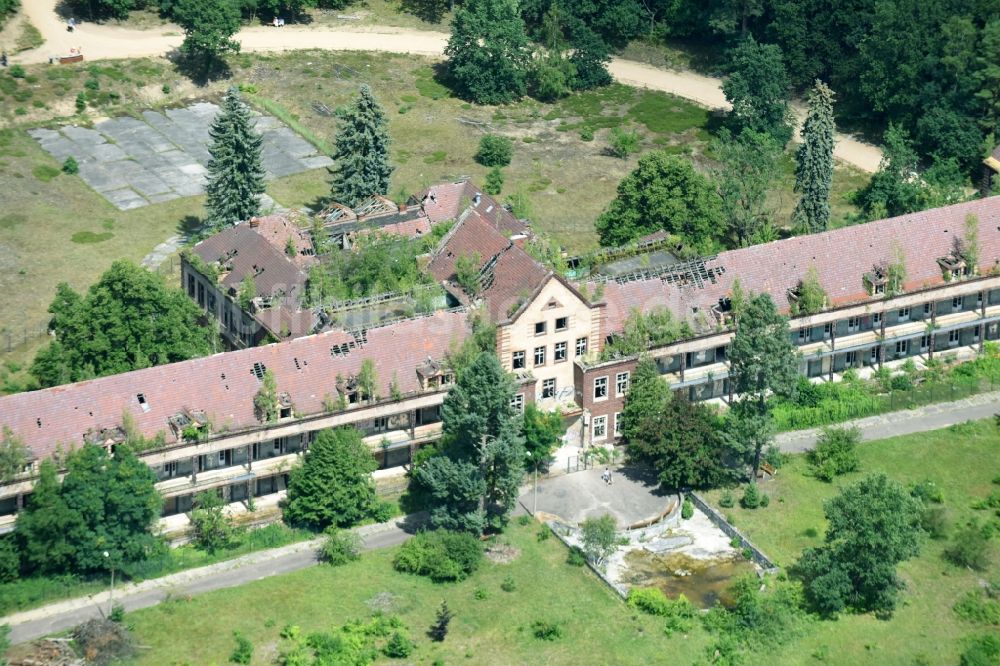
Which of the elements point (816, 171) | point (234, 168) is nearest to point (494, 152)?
point (234, 168)

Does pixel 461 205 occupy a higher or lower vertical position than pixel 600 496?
higher

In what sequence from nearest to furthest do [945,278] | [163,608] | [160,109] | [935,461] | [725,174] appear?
[163,608], [935,461], [945,278], [725,174], [160,109]

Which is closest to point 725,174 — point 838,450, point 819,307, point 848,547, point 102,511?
point 819,307

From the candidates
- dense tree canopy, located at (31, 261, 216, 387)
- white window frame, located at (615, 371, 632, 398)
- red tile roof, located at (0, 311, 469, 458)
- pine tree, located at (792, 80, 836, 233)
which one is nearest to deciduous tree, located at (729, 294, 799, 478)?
white window frame, located at (615, 371, 632, 398)

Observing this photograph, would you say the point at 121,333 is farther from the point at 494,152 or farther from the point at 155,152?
the point at 494,152

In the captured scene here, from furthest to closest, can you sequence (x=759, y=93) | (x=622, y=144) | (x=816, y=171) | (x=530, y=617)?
(x=622, y=144)
(x=759, y=93)
(x=816, y=171)
(x=530, y=617)

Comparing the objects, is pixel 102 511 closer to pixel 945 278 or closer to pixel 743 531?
pixel 743 531
